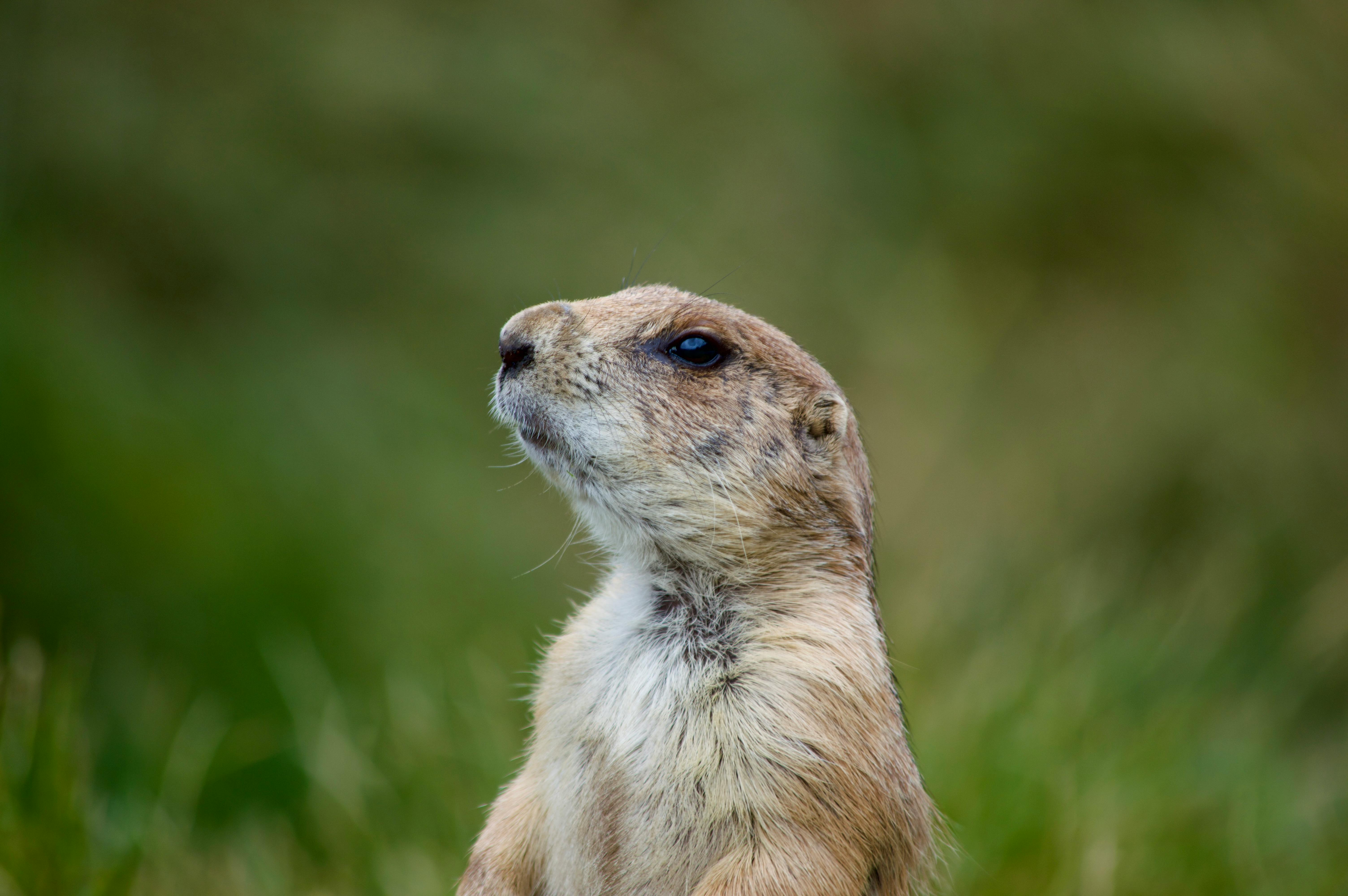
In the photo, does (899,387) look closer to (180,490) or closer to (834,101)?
(834,101)

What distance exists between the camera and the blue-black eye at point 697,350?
11.1ft

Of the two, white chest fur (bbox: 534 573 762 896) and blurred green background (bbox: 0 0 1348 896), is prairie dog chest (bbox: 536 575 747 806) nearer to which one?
white chest fur (bbox: 534 573 762 896)

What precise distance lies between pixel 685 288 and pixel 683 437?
559 centimetres

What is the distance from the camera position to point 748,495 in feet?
10.7

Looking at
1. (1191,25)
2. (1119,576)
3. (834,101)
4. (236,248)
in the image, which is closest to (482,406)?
(236,248)

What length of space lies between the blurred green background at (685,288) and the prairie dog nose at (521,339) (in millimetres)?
2689

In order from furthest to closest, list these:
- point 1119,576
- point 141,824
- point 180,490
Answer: point 180,490
point 1119,576
point 141,824

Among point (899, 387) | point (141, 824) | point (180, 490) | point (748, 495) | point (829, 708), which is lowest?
point (180, 490)

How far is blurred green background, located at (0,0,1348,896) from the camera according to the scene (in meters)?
6.22

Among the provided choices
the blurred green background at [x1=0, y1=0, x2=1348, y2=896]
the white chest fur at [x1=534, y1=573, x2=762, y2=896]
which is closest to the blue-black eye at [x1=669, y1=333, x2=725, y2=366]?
the white chest fur at [x1=534, y1=573, x2=762, y2=896]

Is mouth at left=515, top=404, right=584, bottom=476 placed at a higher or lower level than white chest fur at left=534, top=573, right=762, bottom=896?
higher

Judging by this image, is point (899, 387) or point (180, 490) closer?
point (180, 490)

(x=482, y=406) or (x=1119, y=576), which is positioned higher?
(x=1119, y=576)

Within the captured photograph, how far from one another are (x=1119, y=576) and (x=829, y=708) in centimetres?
481
